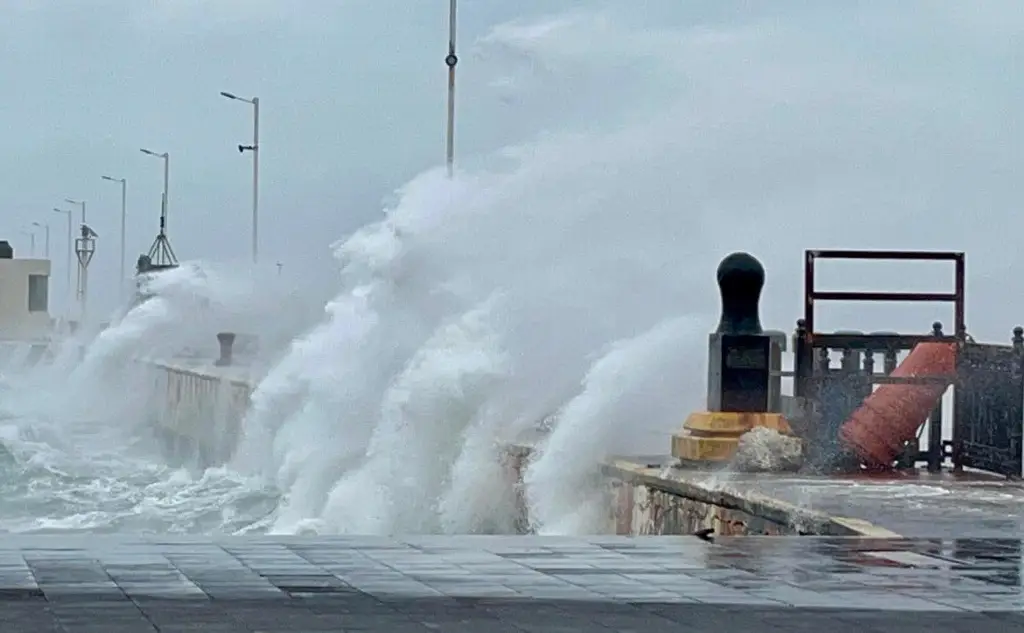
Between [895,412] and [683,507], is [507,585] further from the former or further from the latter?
[895,412]

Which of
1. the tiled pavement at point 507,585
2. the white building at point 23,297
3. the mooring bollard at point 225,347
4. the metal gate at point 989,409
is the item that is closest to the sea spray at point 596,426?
the metal gate at point 989,409

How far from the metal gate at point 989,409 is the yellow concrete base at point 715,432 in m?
1.45

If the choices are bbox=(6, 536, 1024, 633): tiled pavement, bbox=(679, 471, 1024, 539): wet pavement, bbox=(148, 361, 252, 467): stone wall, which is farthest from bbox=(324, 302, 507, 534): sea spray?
bbox=(148, 361, 252, 467): stone wall

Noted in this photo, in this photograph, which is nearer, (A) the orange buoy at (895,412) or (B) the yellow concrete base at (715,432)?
(B) the yellow concrete base at (715,432)

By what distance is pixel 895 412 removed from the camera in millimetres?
15273

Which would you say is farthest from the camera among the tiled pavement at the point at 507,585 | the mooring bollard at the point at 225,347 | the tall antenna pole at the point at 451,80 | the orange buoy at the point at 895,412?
the mooring bollard at the point at 225,347

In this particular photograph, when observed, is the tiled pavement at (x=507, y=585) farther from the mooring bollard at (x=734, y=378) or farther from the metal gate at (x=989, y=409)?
the metal gate at (x=989, y=409)

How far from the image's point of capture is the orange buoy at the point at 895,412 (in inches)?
598

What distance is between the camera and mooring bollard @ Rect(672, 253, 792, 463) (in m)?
14.9

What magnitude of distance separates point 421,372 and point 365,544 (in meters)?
10.2

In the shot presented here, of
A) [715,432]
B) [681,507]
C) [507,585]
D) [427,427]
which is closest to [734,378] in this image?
[715,432]

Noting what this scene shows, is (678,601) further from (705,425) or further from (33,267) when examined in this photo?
(33,267)

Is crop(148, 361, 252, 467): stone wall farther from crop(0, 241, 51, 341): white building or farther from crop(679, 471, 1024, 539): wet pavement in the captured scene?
crop(0, 241, 51, 341): white building

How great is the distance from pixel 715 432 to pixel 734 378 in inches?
23.0
